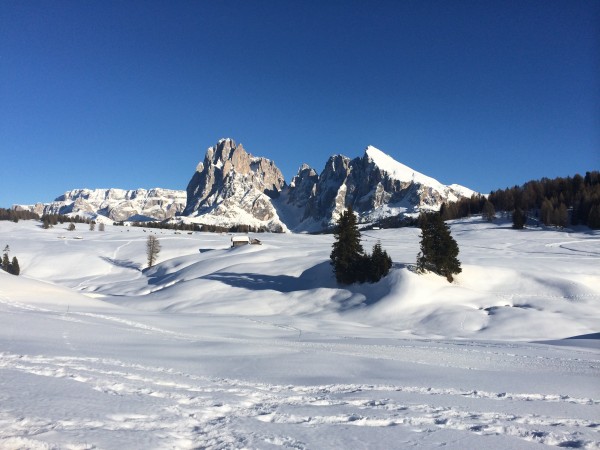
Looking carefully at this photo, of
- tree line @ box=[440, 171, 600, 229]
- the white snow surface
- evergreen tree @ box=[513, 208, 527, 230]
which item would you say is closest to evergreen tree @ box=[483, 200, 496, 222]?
tree line @ box=[440, 171, 600, 229]

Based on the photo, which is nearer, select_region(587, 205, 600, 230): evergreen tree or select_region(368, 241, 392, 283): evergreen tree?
select_region(368, 241, 392, 283): evergreen tree

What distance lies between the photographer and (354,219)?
40.6 metres

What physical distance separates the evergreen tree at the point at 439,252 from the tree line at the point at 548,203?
204ft

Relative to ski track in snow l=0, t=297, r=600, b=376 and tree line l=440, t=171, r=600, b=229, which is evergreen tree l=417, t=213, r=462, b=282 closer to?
ski track in snow l=0, t=297, r=600, b=376

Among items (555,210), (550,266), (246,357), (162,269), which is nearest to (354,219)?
(550,266)

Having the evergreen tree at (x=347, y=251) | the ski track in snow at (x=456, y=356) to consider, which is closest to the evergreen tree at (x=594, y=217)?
the evergreen tree at (x=347, y=251)

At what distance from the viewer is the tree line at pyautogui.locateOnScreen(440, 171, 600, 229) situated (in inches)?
3831

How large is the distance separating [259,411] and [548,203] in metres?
118

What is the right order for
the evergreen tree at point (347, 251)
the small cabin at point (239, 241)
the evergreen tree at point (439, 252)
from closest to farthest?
the evergreen tree at point (439, 252)
the evergreen tree at point (347, 251)
the small cabin at point (239, 241)

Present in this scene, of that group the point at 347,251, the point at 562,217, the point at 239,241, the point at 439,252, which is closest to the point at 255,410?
the point at 347,251

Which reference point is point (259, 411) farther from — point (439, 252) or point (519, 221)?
point (519, 221)

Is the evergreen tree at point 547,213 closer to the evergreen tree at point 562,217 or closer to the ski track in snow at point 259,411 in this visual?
the evergreen tree at point 562,217

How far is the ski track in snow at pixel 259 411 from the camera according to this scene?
207 inches

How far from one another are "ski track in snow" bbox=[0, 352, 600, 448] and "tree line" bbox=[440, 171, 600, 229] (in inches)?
3699
